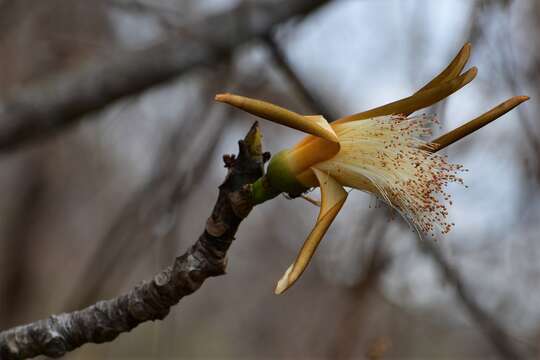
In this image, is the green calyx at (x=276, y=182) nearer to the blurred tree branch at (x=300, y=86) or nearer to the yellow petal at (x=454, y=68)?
the yellow petal at (x=454, y=68)

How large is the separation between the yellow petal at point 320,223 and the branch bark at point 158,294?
4.5 inches

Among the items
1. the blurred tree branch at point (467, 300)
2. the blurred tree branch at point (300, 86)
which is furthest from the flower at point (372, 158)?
the blurred tree branch at point (300, 86)

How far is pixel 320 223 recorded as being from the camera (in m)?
1.07

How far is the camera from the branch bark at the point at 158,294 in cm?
114

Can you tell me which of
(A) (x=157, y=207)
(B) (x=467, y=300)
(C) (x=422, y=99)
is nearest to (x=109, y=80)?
(A) (x=157, y=207)

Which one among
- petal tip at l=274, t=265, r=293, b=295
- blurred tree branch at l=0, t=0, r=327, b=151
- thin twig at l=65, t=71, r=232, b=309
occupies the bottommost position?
petal tip at l=274, t=265, r=293, b=295

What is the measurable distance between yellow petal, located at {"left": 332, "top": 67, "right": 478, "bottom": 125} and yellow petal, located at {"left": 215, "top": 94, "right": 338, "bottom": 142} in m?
0.10

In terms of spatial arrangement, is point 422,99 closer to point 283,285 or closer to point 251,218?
point 283,285

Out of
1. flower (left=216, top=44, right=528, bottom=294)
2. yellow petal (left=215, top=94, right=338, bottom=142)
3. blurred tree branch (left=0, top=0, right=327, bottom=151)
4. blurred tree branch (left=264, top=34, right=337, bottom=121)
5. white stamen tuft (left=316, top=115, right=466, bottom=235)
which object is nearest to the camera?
yellow petal (left=215, top=94, right=338, bottom=142)

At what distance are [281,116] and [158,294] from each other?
393 mm

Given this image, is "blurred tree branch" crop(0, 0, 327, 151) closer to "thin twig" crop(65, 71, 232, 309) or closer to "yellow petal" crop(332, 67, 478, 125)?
"thin twig" crop(65, 71, 232, 309)

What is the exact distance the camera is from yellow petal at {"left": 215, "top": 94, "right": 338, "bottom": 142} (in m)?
0.96

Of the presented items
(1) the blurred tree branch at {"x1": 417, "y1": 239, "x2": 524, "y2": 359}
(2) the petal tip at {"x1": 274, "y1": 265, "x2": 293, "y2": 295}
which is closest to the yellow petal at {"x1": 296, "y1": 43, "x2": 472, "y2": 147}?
(2) the petal tip at {"x1": 274, "y1": 265, "x2": 293, "y2": 295}

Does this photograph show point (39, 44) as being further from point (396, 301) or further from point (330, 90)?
point (396, 301)
